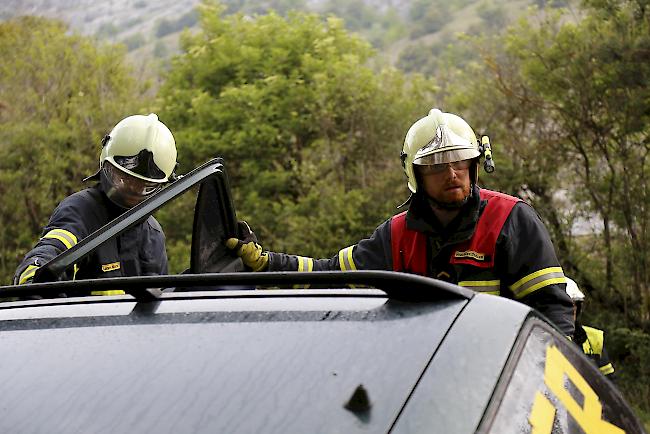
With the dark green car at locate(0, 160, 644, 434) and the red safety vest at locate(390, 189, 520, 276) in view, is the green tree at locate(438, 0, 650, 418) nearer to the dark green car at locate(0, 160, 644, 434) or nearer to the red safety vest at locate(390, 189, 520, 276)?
the red safety vest at locate(390, 189, 520, 276)

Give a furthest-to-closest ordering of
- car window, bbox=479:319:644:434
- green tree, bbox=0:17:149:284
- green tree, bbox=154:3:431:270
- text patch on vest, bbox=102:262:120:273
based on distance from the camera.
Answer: green tree, bbox=0:17:149:284, green tree, bbox=154:3:431:270, text patch on vest, bbox=102:262:120:273, car window, bbox=479:319:644:434

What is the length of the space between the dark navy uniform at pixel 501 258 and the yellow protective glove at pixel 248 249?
343mm

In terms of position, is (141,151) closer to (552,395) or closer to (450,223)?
(450,223)

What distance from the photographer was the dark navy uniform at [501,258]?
148 inches

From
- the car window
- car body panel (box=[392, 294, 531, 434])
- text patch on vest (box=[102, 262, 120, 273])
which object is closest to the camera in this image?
car body panel (box=[392, 294, 531, 434])

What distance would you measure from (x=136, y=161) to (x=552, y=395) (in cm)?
316

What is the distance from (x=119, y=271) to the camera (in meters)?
4.54

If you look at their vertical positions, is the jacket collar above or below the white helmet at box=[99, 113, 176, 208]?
below

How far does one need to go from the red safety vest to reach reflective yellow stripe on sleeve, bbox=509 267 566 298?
0.49ft

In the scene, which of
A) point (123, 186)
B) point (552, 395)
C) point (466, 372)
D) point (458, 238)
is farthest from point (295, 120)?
point (466, 372)

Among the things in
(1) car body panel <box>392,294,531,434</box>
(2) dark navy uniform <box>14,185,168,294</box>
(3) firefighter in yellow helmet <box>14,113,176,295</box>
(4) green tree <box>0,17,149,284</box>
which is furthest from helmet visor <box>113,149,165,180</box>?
(4) green tree <box>0,17,149,284</box>

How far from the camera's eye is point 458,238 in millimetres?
3969

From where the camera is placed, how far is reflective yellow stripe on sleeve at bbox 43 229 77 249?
430 centimetres

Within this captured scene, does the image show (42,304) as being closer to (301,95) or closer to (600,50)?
(600,50)
